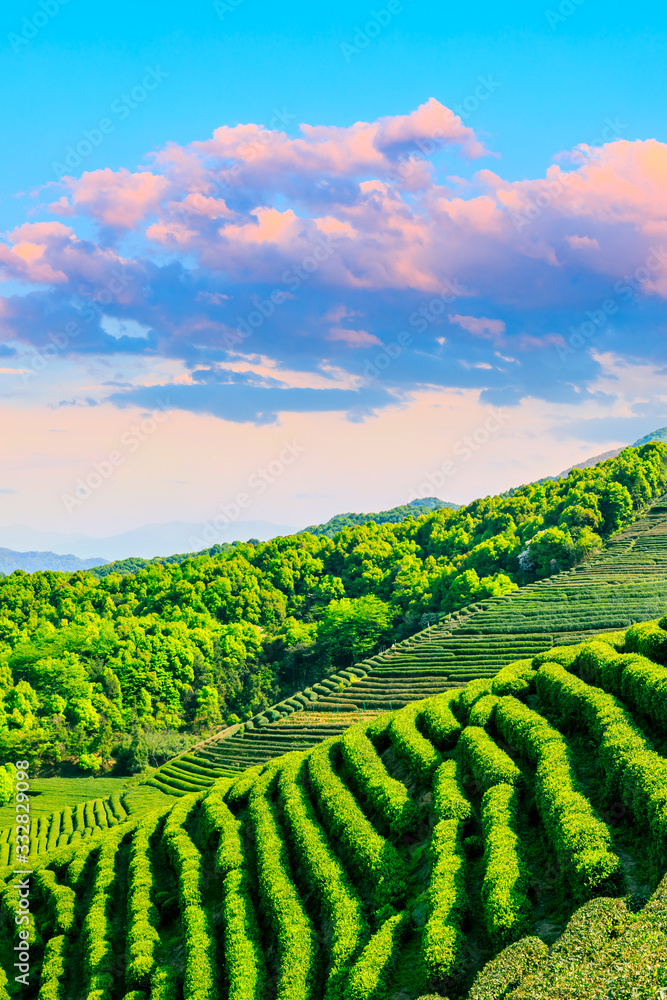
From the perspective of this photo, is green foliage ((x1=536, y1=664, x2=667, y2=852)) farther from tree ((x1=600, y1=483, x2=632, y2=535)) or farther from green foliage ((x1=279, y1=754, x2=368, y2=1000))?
tree ((x1=600, y1=483, x2=632, y2=535))

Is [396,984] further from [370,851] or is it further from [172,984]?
[172,984]

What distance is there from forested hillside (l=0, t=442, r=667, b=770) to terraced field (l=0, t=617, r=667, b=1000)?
1723 inches

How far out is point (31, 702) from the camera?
65125 millimetres

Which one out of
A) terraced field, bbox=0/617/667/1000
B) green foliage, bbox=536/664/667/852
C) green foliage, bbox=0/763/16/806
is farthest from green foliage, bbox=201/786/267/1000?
green foliage, bbox=0/763/16/806

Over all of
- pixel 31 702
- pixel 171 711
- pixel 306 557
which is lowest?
pixel 171 711

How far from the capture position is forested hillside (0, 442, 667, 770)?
67.6 metres

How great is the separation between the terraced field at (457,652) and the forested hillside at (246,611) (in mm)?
16613

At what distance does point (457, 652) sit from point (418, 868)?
28.8 meters

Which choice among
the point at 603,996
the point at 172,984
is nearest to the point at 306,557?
the point at 172,984

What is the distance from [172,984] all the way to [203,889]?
3416 millimetres

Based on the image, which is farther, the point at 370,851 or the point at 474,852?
the point at 370,851

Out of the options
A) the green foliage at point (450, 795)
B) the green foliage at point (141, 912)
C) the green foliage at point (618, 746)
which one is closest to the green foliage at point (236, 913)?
the green foliage at point (141, 912)

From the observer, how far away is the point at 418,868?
17438 mm

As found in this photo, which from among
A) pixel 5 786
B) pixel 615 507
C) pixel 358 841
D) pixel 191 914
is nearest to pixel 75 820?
pixel 5 786
